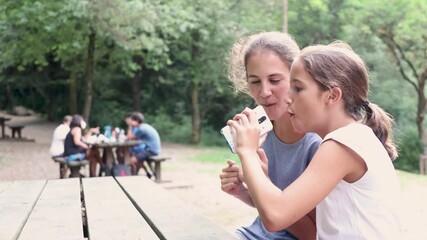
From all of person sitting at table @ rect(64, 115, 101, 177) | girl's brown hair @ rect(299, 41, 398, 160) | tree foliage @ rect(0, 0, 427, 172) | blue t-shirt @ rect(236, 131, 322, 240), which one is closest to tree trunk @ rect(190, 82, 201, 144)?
tree foliage @ rect(0, 0, 427, 172)

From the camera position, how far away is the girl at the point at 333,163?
1.33 metres

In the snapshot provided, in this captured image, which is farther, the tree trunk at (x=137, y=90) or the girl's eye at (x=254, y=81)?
the tree trunk at (x=137, y=90)

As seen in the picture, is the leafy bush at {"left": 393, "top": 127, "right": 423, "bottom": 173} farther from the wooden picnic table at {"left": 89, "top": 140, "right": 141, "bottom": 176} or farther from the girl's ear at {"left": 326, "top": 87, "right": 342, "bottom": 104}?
the girl's ear at {"left": 326, "top": 87, "right": 342, "bottom": 104}

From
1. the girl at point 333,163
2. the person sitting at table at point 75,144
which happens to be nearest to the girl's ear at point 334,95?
the girl at point 333,163

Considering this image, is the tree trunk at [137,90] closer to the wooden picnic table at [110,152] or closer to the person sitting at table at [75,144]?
the wooden picnic table at [110,152]

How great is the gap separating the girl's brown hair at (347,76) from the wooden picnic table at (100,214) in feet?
1.87

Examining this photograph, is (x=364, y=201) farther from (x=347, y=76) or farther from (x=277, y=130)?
(x=277, y=130)

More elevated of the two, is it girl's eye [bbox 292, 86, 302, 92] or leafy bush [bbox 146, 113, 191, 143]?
girl's eye [bbox 292, 86, 302, 92]

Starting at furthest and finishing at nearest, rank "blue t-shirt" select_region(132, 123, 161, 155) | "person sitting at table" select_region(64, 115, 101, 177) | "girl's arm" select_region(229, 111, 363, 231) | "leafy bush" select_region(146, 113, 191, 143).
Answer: "leafy bush" select_region(146, 113, 191, 143)
"blue t-shirt" select_region(132, 123, 161, 155)
"person sitting at table" select_region(64, 115, 101, 177)
"girl's arm" select_region(229, 111, 363, 231)

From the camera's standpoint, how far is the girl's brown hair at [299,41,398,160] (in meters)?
1.46

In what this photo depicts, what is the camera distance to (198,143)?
20297 mm

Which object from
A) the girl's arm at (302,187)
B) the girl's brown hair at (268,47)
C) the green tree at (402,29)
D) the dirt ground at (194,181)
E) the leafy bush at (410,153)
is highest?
the green tree at (402,29)

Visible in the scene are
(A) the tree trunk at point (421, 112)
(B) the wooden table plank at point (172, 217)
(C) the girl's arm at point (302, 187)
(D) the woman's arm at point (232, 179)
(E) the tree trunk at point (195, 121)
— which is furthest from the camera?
(E) the tree trunk at point (195, 121)

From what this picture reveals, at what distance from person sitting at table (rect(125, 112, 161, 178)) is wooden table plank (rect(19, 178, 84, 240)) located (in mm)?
6333
